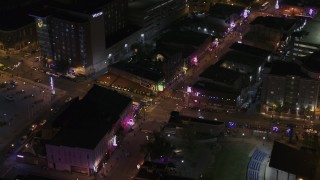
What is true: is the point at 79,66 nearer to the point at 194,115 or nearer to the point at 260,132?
the point at 194,115

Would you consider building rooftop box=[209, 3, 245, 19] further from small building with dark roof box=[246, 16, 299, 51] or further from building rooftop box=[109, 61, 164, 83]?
building rooftop box=[109, 61, 164, 83]

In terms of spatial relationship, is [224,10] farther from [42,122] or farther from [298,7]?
[42,122]

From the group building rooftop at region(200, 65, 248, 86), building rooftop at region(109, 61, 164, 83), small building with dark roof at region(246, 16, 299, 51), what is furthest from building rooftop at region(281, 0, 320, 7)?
building rooftop at region(109, 61, 164, 83)

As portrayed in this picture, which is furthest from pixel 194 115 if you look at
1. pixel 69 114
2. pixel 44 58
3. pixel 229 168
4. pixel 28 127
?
pixel 44 58

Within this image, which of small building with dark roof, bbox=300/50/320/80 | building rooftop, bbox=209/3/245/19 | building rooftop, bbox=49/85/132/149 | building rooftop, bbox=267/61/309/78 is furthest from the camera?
building rooftop, bbox=209/3/245/19

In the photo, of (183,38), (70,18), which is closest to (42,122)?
(70,18)

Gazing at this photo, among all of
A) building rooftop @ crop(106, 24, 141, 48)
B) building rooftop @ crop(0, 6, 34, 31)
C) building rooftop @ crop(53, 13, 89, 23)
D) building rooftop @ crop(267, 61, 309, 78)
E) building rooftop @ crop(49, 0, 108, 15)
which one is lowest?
building rooftop @ crop(106, 24, 141, 48)
